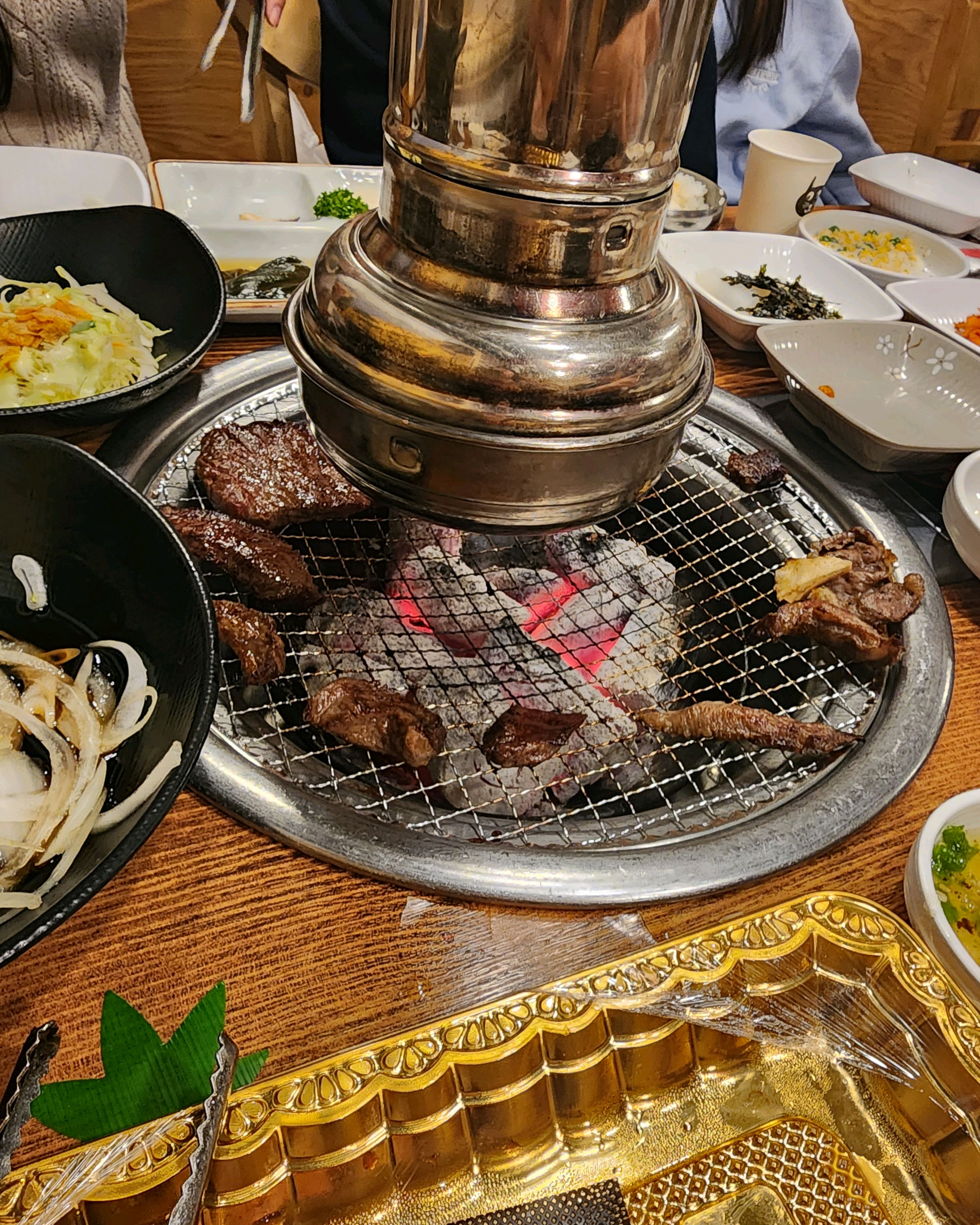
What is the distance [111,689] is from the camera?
1.37 meters

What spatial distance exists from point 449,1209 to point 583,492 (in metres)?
0.93

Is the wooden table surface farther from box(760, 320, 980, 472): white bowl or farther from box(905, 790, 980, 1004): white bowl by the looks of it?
box(760, 320, 980, 472): white bowl

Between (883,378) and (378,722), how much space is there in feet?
6.47

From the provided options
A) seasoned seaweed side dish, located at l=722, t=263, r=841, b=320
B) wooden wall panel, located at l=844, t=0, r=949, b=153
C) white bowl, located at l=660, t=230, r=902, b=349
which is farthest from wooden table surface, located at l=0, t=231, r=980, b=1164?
wooden wall panel, located at l=844, t=0, r=949, b=153

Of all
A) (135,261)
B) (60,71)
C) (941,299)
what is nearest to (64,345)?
(135,261)

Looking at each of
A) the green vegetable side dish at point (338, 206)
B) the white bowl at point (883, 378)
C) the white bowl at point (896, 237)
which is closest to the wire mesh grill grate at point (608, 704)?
the white bowl at point (883, 378)

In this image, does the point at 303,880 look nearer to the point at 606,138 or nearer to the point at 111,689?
the point at 111,689

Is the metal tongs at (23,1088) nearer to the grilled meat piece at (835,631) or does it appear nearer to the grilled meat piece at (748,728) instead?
the grilled meat piece at (748,728)

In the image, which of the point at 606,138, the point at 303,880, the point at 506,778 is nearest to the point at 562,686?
the point at 506,778

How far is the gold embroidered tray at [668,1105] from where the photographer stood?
1036 mm

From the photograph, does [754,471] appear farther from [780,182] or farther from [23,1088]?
[780,182]

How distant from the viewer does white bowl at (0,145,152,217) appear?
2686mm

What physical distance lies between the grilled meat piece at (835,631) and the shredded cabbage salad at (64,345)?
5.27 feet

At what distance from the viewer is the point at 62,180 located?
272cm
